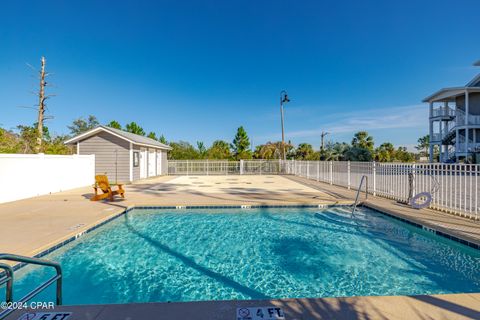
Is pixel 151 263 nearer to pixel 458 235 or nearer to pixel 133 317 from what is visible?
pixel 133 317

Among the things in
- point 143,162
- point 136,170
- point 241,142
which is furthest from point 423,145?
point 136,170

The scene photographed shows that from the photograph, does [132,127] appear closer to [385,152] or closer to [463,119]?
[463,119]

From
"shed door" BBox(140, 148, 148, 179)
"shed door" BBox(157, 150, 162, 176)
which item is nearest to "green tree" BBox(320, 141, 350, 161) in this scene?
"shed door" BBox(157, 150, 162, 176)

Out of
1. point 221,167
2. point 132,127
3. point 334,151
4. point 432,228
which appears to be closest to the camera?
point 432,228

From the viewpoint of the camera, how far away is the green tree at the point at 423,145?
173 feet

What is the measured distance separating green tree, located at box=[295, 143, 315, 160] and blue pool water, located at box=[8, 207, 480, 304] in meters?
29.1

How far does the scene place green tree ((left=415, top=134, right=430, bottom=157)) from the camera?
173ft

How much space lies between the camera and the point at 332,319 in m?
2.27

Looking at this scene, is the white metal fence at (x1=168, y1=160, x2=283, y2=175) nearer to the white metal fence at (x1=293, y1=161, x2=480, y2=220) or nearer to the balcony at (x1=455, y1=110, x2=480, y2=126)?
the white metal fence at (x1=293, y1=161, x2=480, y2=220)

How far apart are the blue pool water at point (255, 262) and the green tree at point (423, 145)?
58.8 metres

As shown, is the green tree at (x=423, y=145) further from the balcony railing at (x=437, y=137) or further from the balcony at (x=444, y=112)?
the balcony at (x=444, y=112)

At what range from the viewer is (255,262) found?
4449mm

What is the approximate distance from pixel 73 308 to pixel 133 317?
68cm

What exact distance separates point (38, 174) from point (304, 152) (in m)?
31.4
